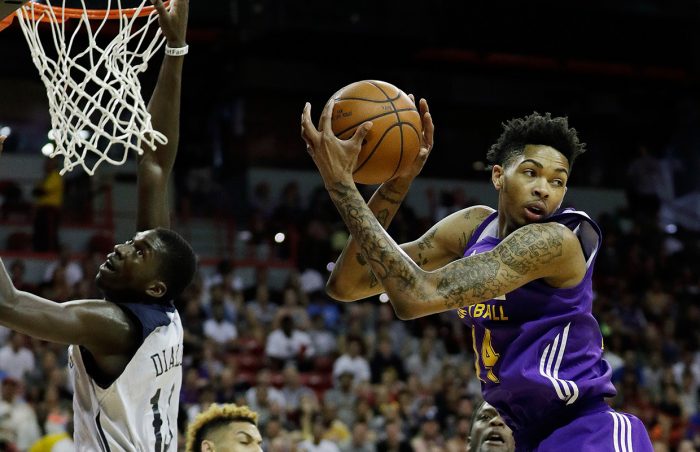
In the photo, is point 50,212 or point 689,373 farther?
point 50,212

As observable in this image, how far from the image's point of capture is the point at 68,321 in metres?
3.21

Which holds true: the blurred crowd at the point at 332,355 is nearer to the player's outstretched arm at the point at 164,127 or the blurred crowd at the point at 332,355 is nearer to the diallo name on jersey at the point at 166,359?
the player's outstretched arm at the point at 164,127

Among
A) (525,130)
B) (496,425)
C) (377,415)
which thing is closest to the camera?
(525,130)

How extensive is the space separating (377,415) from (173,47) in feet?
22.2

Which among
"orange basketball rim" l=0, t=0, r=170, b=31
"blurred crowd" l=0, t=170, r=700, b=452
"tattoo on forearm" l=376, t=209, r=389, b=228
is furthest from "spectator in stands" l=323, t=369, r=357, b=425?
"tattoo on forearm" l=376, t=209, r=389, b=228

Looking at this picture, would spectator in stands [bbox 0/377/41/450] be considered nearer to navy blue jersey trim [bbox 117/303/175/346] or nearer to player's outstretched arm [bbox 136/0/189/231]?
player's outstretched arm [bbox 136/0/189/231]

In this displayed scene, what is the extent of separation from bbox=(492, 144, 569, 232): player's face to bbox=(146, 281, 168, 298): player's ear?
1.13 metres

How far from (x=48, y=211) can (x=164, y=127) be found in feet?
32.4

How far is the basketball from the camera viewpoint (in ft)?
11.4

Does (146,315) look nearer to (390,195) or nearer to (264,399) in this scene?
(390,195)

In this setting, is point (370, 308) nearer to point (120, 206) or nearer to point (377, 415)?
point (377, 415)

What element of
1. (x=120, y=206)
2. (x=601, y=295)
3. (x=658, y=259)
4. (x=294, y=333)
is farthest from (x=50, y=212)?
(x=658, y=259)

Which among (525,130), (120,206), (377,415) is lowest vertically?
(377,415)

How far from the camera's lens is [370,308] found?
1270 cm
